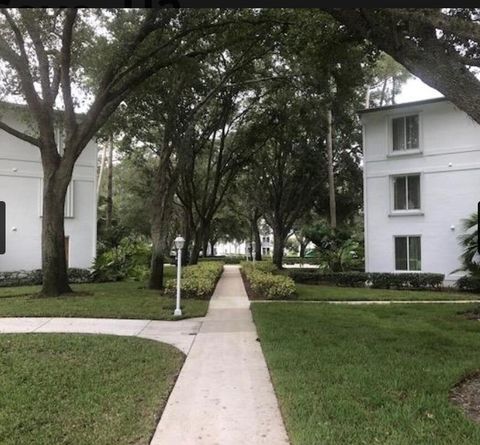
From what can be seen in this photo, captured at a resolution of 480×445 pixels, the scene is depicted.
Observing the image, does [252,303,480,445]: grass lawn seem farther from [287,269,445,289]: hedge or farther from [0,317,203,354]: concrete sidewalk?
[287,269,445,289]: hedge

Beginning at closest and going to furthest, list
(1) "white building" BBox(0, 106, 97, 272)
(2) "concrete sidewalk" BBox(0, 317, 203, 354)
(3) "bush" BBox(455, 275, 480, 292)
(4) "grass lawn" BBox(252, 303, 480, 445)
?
(4) "grass lawn" BBox(252, 303, 480, 445), (2) "concrete sidewalk" BBox(0, 317, 203, 354), (3) "bush" BBox(455, 275, 480, 292), (1) "white building" BBox(0, 106, 97, 272)

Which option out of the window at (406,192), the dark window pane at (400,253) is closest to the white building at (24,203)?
the dark window pane at (400,253)

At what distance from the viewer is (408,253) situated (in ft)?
77.4

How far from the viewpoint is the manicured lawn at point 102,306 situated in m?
12.4

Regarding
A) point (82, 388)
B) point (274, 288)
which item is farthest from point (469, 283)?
point (82, 388)

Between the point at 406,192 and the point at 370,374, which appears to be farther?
the point at 406,192

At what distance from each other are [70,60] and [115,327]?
29.7ft

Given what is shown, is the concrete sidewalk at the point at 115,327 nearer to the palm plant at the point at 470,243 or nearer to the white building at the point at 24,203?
the palm plant at the point at 470,243

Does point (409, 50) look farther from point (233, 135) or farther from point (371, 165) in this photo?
point (233, 135)

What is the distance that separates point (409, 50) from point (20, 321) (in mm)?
9203

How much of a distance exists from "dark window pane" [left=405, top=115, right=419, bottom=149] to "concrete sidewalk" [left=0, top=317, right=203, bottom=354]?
49.4 ft

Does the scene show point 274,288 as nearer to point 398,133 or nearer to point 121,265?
point 121,265

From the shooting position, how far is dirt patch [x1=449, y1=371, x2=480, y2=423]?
5.43 meters

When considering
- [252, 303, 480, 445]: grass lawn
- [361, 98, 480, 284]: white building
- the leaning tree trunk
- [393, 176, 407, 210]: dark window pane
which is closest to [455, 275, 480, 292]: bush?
[361, 98, 480, 284]: white building
